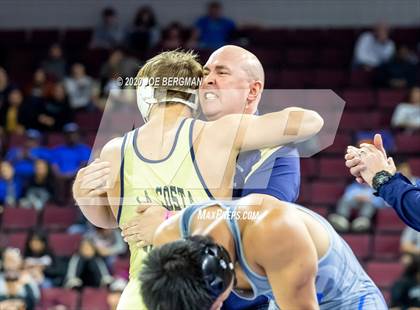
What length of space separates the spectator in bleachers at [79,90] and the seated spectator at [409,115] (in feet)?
13.5

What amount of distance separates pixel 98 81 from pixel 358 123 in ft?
12.7

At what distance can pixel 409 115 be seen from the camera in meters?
12.6

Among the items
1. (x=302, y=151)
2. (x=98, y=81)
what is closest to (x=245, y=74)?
(x=302, y=151)

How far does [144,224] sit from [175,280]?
3.15 feet

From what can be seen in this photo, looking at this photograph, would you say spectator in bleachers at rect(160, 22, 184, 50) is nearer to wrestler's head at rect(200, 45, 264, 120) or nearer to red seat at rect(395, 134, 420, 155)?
red seat at rect(395, 134, 420, 155)

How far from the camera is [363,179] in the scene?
421 cm

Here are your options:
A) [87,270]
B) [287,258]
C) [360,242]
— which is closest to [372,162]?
[287,258]

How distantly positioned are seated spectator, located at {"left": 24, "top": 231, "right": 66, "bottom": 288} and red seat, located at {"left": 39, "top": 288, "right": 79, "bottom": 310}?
1.02 ft

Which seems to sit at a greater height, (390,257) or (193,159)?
(193,159)

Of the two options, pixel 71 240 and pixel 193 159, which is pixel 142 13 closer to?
pixel 71 240

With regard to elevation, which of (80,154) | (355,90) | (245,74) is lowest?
(80,154)

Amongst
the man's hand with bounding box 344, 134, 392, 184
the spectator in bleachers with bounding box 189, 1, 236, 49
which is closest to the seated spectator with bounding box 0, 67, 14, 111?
the spectator in bleachers with bounding box 189, 1, 236, 49

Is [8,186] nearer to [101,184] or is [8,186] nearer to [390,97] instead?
[390,97]

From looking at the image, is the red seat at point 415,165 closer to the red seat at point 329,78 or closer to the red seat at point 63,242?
the red seat at point 329,78
